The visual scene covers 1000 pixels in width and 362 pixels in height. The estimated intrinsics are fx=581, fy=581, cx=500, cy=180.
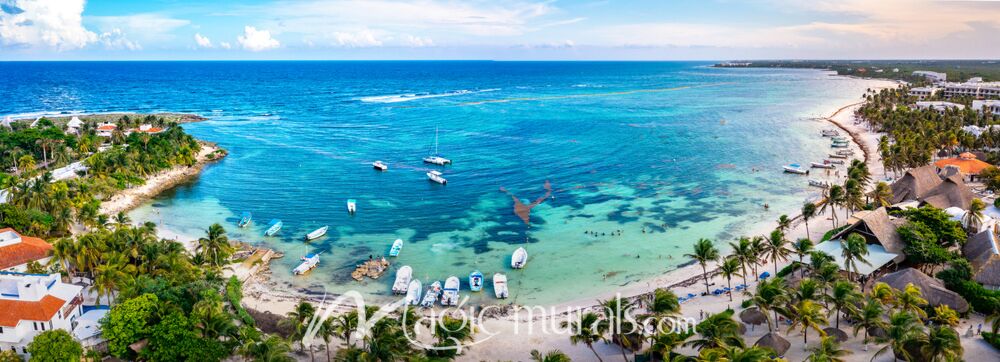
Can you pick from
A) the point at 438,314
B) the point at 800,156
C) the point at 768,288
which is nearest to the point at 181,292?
the point at 438,314

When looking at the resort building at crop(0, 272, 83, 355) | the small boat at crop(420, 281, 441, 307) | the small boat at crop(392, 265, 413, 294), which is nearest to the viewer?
the resort building at crop(0, 272, 83, 355)

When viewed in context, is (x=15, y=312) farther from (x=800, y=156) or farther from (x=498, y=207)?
(x=800, y=156)

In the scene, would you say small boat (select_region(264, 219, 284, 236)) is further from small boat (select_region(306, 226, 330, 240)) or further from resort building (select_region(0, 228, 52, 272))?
resort building (select_region(0, 228, 52, 272))

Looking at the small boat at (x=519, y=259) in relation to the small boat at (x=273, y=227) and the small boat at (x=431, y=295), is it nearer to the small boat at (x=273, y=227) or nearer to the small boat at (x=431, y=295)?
the small boat at (x=431, y=295)

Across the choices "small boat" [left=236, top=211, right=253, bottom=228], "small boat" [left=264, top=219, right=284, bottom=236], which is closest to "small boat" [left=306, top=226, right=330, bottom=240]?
"small boat" [left=264, top=219, right=284, bottom=236]

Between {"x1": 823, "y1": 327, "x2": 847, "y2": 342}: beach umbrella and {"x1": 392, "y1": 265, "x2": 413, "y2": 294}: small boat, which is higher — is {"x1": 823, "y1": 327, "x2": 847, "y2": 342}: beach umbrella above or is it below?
above

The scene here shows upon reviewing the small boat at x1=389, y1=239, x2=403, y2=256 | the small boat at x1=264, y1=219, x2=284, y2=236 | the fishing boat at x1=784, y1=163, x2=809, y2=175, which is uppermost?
the fishing boat at x1=784, y1=163, x2=809, y2=175
